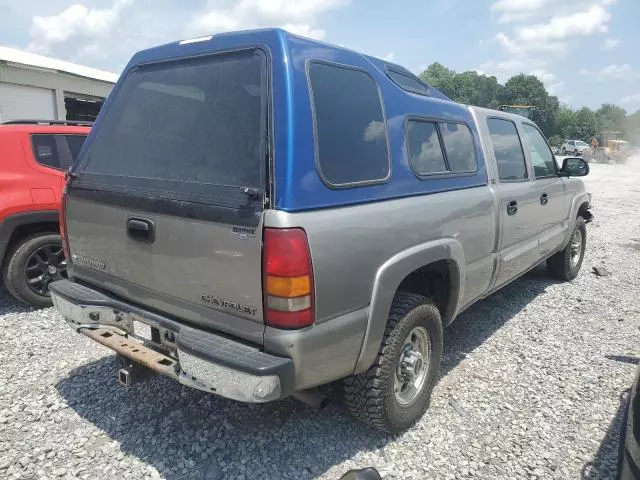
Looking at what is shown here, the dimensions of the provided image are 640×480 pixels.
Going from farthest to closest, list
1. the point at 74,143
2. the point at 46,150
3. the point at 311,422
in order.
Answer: the point at 74,143, the point at 46,150, the point at 311,422

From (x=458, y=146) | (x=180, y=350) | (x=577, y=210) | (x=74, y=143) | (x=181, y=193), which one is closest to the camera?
(x=180, y=350)

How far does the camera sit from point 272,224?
2.06 m

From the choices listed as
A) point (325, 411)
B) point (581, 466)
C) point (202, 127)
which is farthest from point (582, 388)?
point (202, 127)

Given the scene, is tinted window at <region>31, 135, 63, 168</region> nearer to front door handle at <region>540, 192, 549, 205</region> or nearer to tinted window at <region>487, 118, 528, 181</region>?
tinted window at <region>487, 118, 528, 181</region>

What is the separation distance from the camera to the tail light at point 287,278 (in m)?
2.05

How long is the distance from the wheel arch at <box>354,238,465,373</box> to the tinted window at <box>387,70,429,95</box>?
99 centimetres

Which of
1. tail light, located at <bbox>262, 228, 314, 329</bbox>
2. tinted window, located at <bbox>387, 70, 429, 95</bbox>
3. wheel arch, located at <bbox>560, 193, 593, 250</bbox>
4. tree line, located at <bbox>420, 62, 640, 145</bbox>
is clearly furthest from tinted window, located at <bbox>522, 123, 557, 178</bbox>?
tree line, located at <bbox>420, 62, 640, 145</bbox>

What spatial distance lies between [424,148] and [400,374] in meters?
1.40

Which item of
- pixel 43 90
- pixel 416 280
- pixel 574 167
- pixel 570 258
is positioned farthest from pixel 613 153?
pixel 416 280

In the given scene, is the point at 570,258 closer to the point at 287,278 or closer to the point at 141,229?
the point at 287,278

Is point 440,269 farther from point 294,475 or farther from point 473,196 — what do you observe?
point 294,475

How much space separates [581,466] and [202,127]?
2791mm

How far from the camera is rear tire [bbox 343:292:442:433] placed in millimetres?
2629

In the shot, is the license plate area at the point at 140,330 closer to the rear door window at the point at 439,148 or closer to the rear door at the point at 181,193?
the rear door at the point at 181,193
